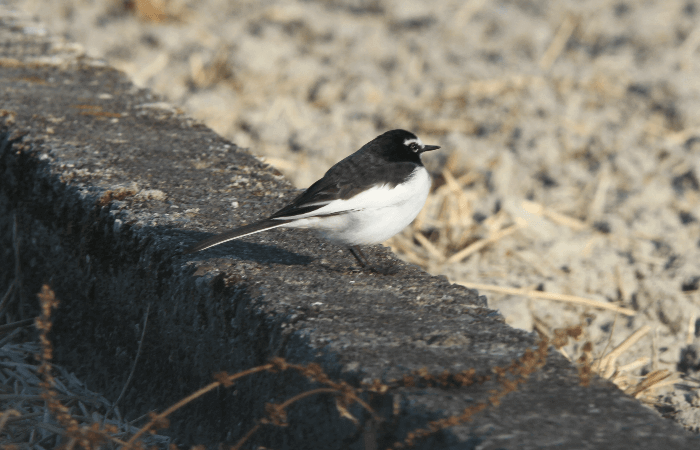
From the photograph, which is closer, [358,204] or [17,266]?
[358,204]

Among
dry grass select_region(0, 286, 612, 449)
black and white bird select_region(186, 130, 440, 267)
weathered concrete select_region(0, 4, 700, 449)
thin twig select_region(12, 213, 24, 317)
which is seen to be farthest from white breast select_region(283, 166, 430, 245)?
thin twig select_region(12, 213, 24, 317)

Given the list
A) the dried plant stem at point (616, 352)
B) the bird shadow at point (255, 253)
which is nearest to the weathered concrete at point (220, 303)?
the bird shadow at point (255, 253)

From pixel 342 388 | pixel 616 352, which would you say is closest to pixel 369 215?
pixel 342 388

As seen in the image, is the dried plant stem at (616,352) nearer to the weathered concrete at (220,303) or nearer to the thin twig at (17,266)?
the weathered concrete at (220,303)

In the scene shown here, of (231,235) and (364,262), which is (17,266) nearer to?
(231,235)

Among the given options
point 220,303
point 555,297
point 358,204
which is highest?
point 358,204

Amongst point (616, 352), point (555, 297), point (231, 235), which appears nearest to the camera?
point (231, 235)

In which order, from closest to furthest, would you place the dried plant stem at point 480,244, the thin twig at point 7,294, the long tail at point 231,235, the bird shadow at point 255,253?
the long tail at point 231,235 < the bird shadow at point 255,253 < the thin twig at point 7,294 < the dried plant stem at point 480,244

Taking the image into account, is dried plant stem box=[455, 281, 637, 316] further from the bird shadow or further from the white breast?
the bird shadow
